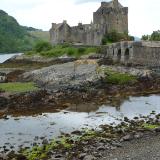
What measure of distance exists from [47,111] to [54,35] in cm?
6437

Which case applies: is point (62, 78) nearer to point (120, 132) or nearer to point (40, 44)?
point (120, 132)

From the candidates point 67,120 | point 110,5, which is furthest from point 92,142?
point 110,5

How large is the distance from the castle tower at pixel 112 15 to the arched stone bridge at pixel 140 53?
1808 cm

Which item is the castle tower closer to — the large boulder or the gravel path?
the large boulder

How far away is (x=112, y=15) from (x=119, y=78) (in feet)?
117

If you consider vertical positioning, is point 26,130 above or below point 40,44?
below

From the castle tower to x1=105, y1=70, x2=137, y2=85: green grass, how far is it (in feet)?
107

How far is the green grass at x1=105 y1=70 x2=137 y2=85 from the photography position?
193ft

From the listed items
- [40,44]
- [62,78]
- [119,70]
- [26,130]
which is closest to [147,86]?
[119,70]

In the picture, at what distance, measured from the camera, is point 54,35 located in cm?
10894

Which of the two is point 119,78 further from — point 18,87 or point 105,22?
point 105,22

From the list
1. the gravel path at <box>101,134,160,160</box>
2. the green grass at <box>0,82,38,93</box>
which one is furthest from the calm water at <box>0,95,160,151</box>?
the green grass at <box>0,82,38,93</box>

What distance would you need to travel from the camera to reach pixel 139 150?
91.2 ft

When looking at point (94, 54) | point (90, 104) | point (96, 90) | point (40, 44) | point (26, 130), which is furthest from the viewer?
point (40, 44)
